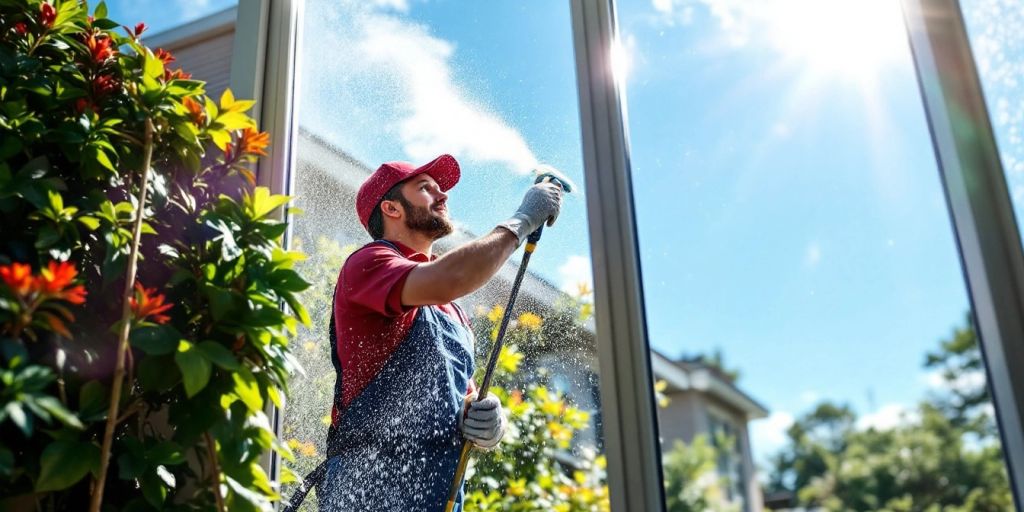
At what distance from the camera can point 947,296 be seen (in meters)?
1.46

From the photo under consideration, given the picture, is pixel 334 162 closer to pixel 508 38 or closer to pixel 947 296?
pixel 508 38

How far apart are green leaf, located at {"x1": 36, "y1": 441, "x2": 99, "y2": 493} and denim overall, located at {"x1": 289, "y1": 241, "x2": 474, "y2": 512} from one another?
1.55 ft

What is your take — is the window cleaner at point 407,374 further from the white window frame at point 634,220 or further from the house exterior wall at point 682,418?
the house exterior wall at point 682,418

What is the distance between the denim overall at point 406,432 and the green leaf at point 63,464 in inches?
18.6

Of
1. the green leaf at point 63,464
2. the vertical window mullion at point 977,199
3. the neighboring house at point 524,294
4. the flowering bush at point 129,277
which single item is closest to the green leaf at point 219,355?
the flowering bush at point 129,277

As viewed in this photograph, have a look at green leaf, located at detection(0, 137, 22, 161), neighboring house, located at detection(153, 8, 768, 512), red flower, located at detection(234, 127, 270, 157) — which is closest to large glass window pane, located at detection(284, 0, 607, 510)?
neighboring house, located at detection(153, 8, 768, 512)

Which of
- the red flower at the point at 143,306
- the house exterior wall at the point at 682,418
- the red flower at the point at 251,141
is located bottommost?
the house exterior wall at the point at 682,418

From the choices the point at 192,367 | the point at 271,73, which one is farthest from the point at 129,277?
the point at 271,73

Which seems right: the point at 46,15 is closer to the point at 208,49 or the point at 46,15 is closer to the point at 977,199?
the point at 208,49

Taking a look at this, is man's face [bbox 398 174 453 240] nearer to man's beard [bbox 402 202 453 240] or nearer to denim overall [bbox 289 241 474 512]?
man's beard [bbox 402 202 453 240]

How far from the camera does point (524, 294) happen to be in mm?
1909

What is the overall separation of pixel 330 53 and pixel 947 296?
1526 millimetres

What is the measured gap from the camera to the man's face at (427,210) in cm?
205

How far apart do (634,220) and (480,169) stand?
396 mm
